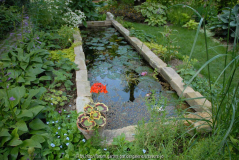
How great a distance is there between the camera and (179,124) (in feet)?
6.59

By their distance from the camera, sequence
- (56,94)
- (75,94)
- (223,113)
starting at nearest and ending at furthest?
(223,113) → (56,94) → (75,94)

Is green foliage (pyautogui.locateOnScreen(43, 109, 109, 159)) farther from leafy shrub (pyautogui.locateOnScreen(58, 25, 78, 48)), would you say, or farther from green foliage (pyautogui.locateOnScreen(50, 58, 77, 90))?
leafy shrub (pyautogui.locateOnScreen(58, 25, 78, 48))

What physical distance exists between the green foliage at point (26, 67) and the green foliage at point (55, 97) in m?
0.28

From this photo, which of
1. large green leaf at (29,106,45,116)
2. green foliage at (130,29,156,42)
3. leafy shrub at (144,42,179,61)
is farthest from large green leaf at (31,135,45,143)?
green foliage at (130,29,156,42)

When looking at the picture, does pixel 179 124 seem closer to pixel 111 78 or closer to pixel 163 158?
pixel 163 158

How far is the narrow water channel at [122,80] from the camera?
2.66 metres

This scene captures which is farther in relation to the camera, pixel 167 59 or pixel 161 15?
pixel 161 15

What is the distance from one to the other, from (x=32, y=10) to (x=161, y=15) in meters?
4.79

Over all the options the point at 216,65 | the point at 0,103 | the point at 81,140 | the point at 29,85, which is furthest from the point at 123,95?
the point at 216,65

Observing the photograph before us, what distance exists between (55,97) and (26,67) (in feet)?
2.59

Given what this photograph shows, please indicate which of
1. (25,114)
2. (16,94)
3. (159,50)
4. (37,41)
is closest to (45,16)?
(37,41)

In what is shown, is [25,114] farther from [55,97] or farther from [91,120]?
[55,97]

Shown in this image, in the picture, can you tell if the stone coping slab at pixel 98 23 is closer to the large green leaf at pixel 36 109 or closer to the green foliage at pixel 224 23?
the green foliage at pixel 224 23

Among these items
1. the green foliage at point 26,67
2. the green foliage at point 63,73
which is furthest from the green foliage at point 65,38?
the green foliage at point 26,67
